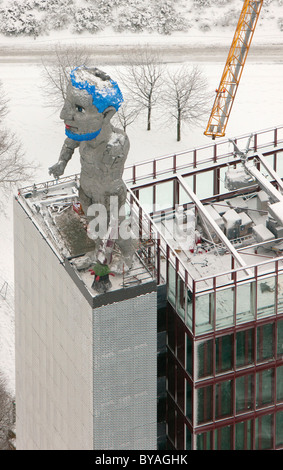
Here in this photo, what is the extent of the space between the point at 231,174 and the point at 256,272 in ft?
33.7

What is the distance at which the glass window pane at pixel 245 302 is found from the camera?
7181 cm

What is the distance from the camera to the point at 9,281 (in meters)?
118

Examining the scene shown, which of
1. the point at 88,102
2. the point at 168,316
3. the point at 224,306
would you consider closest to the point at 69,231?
the point at 168,316

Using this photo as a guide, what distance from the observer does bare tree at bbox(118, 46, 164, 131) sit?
449 ft

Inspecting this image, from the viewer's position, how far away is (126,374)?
72.3m

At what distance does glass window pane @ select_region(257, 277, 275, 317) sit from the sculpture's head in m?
11.5

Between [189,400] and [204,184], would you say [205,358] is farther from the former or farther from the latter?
[204,184]

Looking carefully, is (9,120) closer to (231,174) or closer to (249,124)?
(249,124)

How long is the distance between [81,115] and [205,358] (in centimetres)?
1361

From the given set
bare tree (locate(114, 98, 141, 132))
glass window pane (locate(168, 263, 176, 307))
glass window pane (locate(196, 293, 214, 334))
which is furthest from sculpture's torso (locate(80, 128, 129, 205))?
bare tree (locate(114, 98, 141, 132))

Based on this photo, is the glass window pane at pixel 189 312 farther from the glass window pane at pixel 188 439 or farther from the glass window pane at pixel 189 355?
the glass window pane at pixel 188 439

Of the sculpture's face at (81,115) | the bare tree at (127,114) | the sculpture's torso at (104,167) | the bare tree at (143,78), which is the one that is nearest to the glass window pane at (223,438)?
the sculpture's torso at (104,167)

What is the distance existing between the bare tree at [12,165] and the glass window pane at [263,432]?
53.2 m

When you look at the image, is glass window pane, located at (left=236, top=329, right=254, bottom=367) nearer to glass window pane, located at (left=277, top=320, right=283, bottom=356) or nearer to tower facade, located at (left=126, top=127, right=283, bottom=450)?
tower facade, located at (left=126, top=127, right=283, bottom=450)
